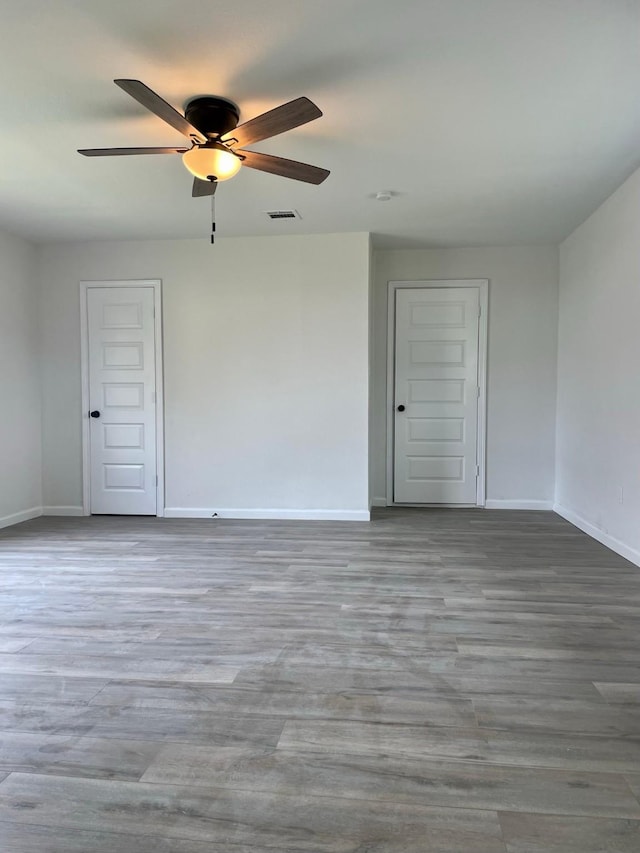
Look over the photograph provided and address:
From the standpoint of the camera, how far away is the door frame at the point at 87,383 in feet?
16.4

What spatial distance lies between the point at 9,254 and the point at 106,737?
→ 450 cm

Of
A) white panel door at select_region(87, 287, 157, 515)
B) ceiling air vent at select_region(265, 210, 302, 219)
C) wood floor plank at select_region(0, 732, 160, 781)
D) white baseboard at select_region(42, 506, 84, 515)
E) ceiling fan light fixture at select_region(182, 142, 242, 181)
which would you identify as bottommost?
white baseboard at select_region(42, 506, 84, 515)

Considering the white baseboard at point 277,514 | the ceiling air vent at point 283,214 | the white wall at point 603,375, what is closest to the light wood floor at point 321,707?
the white wall at point 603,375

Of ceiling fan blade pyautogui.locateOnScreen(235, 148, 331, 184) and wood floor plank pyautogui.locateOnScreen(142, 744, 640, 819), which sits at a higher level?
ceiling fan blade pyautogui.locateOnScreen(235, 148, 331, 184)

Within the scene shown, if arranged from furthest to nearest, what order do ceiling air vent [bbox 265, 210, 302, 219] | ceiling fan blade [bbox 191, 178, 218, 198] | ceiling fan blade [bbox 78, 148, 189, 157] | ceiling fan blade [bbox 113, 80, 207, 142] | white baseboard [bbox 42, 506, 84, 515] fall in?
white baseboard [bbox 42, 506, 84, 515]
ceiling air vent [bbox 265, 210, 302, 219]
ceiling fan blade [bbox 191, 178, 218, 198]
ceiling fan blade [bbox 78, 148, 189, 157]
ceiling fan blade [bbox 113, 80, 207, 142]

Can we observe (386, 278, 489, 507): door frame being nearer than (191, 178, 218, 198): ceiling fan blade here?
No

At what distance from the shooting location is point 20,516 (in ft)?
16.0

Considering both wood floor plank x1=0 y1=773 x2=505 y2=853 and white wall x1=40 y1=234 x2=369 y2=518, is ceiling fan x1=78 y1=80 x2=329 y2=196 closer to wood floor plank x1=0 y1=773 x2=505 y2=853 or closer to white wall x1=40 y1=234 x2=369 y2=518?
white wall x1=40 y1=234 x2=369 y2=518

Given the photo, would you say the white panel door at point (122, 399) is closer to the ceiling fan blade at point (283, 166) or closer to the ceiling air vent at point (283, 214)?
the ceiling air vent at point (283, 214)

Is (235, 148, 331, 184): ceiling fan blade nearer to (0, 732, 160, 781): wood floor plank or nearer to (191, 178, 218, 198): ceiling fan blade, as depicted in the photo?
(191, 178, 218, 198): ceiling fan blade

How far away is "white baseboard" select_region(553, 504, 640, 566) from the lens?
139 inches

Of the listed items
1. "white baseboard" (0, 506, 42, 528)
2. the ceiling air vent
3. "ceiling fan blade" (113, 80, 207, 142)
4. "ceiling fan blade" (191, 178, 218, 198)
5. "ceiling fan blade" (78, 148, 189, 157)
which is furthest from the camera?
"white baseboard" (0, 506, 42, 528)

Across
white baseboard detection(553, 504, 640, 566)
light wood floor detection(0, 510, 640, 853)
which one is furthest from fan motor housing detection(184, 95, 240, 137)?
white baseboard detection(553, 504, 640, 566)

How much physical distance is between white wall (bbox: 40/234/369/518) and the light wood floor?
4.75 ft
